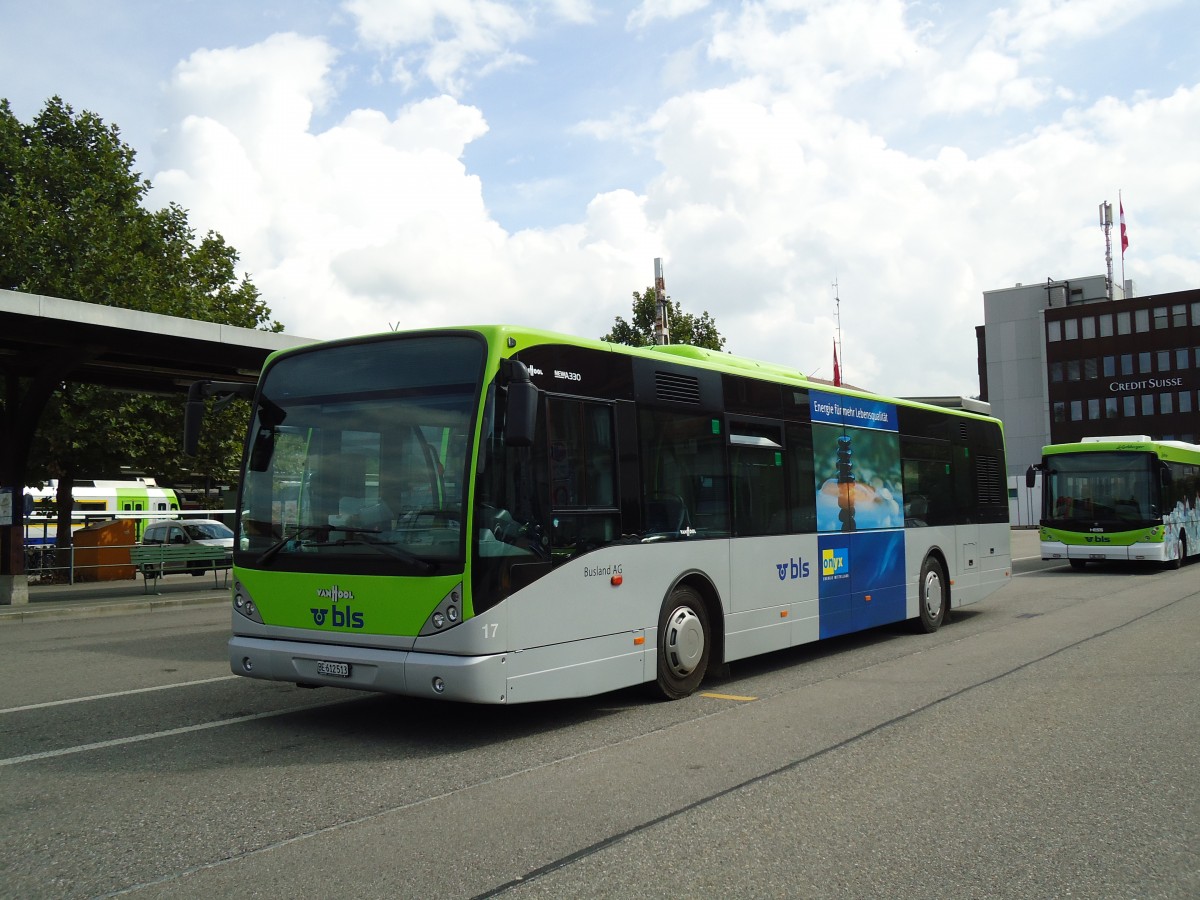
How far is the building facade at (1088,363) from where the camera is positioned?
84812mm

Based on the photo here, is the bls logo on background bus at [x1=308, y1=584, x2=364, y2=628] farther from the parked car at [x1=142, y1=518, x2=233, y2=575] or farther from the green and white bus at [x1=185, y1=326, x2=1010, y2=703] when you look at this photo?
the parked car at [x1=142, y1=518, x2=233, y2=575]

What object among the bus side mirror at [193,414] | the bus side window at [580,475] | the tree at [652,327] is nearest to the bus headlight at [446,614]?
the bus side window at [580,475]

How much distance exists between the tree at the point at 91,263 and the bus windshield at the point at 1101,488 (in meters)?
23.0

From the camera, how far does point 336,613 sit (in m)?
7.17

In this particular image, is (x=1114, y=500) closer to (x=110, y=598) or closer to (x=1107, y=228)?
(x=110, y=598)

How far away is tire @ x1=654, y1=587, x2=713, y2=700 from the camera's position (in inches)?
325

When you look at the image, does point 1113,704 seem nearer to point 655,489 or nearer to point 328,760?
point 655,489

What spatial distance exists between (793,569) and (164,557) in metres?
17.8

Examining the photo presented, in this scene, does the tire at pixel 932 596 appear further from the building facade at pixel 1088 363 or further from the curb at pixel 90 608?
the building facade at pixel 1088 363

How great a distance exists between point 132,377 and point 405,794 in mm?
19663

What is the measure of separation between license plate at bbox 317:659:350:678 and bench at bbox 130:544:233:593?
57.2 ft

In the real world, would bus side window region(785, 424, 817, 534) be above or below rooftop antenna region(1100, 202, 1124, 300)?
below

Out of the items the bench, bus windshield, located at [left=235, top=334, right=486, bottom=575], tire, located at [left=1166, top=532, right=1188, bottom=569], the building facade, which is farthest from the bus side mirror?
the building facade

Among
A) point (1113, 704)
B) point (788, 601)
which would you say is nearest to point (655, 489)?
point (788, 601)
